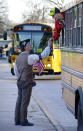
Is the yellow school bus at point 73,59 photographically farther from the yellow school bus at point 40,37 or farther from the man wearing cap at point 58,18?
the yellow school bus at point 40,37

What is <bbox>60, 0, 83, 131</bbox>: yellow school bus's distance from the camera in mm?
8109

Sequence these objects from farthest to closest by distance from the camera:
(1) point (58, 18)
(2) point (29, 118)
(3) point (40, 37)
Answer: (3) point (40, 37) → (2) point (29, 118) → (1) point (58, 18)

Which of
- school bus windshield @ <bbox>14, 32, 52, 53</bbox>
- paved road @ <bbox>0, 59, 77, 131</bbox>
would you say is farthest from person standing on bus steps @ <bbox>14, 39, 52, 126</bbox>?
school bus windshield @ <bbox>14, 32, 52, 53</bbox>

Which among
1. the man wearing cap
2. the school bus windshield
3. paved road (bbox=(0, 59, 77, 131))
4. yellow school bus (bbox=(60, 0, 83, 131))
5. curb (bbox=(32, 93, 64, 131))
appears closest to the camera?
yellow school bus (bbox=(60, 0, 83, 131))

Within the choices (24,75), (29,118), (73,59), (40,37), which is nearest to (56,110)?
(29,118)

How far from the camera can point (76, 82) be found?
8.57 metres

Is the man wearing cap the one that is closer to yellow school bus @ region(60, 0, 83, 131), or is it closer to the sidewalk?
yellow school bus @ region(60, 0, 83, 131)

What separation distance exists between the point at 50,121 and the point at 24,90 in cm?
116

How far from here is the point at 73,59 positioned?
9023 millimetres

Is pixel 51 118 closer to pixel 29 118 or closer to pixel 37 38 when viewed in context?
pixel 29 118

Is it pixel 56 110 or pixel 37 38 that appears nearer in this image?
pixel 56 110

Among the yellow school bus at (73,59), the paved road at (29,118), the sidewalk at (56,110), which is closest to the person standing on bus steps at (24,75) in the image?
the paved road at (29,118)

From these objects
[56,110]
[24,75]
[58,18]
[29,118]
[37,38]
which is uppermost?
[58,18]

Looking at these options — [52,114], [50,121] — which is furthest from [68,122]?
[52,114]
